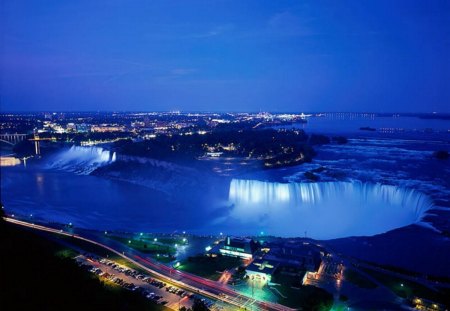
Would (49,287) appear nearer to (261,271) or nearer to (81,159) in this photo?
(261,271)

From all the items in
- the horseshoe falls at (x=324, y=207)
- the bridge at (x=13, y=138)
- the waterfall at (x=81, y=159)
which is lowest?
the horseshoe falls at (x=324, y=207)

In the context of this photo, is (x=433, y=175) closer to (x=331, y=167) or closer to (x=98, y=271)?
(x=331, y=167)

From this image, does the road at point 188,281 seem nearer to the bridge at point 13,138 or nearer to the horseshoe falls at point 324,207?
the horseshoe falls at point 324,207

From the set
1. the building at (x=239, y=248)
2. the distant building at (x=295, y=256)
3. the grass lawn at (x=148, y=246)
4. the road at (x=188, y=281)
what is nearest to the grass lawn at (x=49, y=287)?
the road at (x=188, y=281)

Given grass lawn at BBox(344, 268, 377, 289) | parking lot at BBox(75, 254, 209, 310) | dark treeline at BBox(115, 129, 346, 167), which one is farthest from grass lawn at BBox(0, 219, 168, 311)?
dark treeline at BBox(115, 129, 346, 167)

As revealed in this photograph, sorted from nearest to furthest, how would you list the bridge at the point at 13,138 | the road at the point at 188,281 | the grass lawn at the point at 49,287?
the grass lawn at the point at 49,287, the road at the point at 188,281, the bridge at the point at 13,138

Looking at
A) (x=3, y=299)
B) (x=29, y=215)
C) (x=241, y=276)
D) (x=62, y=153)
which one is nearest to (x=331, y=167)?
(x=241, y=276)

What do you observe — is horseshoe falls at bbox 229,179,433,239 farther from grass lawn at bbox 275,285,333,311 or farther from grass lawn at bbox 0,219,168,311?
grass lawn at bbox 0,219,168,311
